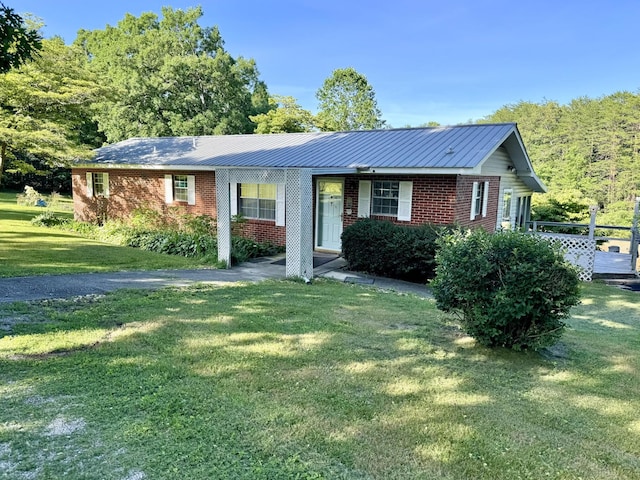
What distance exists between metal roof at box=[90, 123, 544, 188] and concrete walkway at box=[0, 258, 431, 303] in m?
2.62

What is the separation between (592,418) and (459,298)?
1846mm

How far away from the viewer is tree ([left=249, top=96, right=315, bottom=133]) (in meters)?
30.7

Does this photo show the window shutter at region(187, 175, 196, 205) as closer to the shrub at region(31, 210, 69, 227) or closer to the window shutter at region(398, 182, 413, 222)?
the shrub at region(31, 210, 69, 227)

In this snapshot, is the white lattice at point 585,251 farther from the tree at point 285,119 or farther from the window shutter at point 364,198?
the tree at point 285,119

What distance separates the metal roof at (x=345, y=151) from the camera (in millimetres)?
11023

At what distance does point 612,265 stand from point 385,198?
289 inches

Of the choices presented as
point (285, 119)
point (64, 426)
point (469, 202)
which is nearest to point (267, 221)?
point (469, 202)

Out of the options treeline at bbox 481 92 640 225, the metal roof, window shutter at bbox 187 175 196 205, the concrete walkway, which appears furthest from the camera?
treeline at bbox 481 92 640 225

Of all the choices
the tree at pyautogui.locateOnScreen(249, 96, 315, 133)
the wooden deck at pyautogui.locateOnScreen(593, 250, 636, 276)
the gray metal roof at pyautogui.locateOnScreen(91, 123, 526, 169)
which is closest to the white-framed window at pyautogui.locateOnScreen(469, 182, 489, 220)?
the gray metal roof at pyautogui.locateOnScreen(91, 123, 526, 169)

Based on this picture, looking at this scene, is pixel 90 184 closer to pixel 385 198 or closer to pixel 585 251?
pixel 385 198

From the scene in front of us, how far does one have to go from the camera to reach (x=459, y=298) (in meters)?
5.16

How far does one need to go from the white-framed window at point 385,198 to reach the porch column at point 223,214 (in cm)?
391

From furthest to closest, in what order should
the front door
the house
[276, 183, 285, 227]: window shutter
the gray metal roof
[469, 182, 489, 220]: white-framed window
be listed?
[276, 183, 285, 227]: window shutter < the front door < [469, 182, 489, 220]: white-framed window < the gray metal roof < the house

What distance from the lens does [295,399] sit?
3.66 meters
